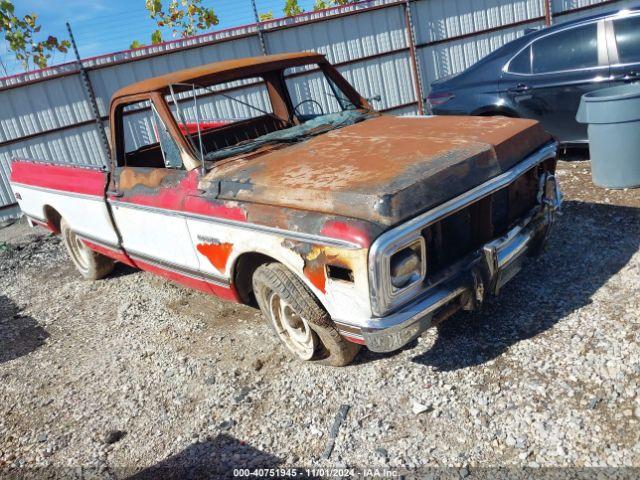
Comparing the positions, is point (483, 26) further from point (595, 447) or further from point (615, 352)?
point (595, 447)

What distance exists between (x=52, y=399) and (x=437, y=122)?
3290 mm

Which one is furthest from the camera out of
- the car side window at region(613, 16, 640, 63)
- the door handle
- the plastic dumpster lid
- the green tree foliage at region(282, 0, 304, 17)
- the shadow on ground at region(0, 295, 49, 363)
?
the green tree foliage at region(282, 0, 304, 17)

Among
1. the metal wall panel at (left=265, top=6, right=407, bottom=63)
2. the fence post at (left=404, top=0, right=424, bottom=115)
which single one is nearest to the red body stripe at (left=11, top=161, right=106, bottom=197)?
the metal wall panel at (left=265, top=6, right=407, bottom=63)

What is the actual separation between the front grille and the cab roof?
207 centimetres

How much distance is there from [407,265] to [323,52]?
884 centimetres

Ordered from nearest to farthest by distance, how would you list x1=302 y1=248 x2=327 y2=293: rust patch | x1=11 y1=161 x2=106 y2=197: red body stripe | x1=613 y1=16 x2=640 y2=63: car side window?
x1=302 y1=248 x2=327 y2=293: rust patch, x1=11 y1=161 x2=106 y2=197: red body stripe, x1=613 y1=16 x2=640 y2=63: car side window

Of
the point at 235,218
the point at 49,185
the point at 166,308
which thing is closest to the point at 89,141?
the point at 49,185

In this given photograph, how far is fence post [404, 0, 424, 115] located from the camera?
36.3ft

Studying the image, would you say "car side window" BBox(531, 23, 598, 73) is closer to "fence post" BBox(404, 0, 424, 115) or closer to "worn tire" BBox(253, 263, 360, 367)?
"worn tire" BBox(253, 263, 360, 367)

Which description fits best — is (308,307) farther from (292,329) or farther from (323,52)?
(323,52)

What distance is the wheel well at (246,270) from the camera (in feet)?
11.2

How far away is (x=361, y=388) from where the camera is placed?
126 inches

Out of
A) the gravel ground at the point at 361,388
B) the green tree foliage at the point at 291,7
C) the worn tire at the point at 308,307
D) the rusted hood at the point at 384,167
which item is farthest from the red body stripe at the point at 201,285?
the green tree foliage at the point at 291,7

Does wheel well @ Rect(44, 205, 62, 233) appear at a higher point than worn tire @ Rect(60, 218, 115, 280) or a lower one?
higher
